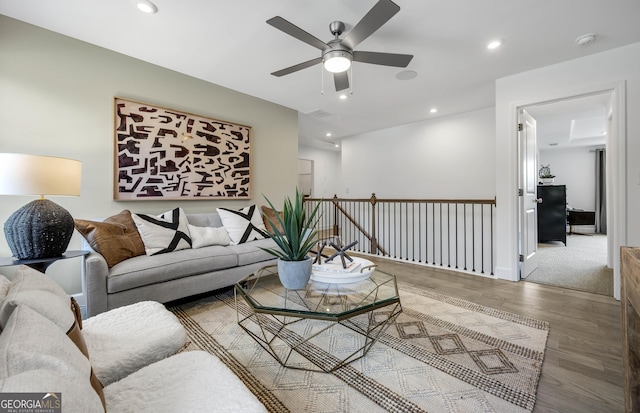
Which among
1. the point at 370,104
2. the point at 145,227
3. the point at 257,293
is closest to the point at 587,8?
the point at 370,104

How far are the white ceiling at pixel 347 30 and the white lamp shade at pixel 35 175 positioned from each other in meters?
1.21

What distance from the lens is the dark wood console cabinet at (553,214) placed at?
520 centimetres

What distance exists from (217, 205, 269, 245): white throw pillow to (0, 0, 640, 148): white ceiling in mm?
1612

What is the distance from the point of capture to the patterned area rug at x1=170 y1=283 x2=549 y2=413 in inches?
49.2

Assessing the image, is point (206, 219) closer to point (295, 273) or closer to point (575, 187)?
point (295, 273)

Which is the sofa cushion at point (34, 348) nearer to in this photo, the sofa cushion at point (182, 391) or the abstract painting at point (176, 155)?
the sofa cushion at point (182, 391)

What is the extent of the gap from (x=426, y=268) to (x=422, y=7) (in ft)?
9.65

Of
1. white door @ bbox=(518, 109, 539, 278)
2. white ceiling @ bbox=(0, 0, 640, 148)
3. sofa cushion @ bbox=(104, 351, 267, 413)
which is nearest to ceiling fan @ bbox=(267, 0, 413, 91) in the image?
white ceiling @ bbox=(0, 0, 640, 148)

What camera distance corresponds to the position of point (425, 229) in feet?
15.6

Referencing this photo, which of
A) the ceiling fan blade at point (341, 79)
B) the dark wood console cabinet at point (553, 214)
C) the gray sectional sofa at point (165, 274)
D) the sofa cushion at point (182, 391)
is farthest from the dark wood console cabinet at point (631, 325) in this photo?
the dark wood console cabinet at point (553, 214)

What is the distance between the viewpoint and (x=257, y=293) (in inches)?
65.4

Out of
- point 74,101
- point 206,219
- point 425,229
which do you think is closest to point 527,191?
point 425,229

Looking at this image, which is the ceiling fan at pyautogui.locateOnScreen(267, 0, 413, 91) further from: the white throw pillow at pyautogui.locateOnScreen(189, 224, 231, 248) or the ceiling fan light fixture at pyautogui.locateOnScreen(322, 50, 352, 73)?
the white throw pillow at pyautogui.locateOnScreen(189, 224, 231, 248)

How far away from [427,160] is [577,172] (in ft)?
18.4
